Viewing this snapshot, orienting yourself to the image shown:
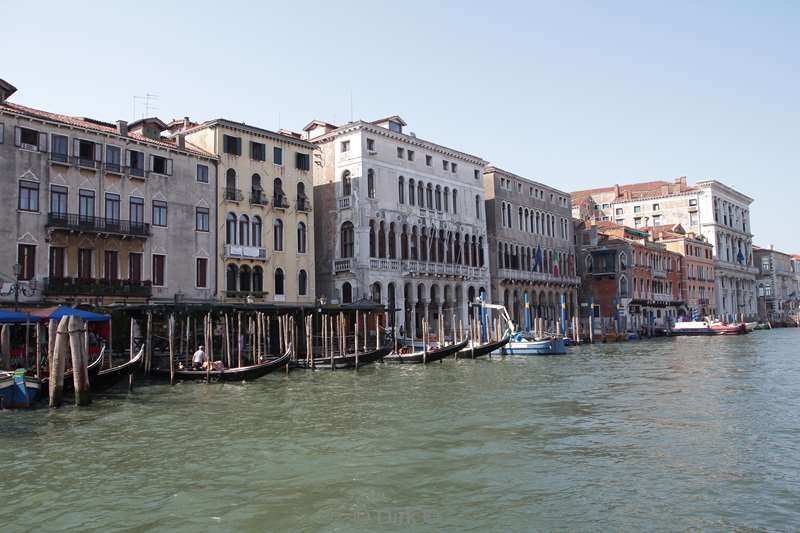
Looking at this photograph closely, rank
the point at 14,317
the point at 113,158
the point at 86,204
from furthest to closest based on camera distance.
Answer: the point at 113,158, the point at 86,204, the point at 14,317

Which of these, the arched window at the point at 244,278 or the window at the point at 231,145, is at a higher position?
the window at the point at 231,145

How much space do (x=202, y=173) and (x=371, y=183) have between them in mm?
9008

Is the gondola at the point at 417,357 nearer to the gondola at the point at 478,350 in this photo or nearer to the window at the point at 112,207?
the gondola at the point at 478,350

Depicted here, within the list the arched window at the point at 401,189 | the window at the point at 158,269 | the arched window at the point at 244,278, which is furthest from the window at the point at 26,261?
the arched window at the point at 401,189

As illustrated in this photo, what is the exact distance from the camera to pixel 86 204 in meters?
23.8

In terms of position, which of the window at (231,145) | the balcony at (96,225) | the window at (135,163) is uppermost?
the window at (231,145)

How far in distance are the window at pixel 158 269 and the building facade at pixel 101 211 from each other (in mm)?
34

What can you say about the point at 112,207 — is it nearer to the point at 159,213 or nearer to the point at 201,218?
the point at 159,213

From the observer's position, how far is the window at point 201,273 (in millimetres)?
26719

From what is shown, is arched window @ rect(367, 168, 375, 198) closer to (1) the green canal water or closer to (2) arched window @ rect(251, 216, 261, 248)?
(2) arched window @ rect(251, 216, 261, 248)

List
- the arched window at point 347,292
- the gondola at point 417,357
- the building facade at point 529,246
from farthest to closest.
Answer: the building facade at point 529,246 < the arched window at point 347,292 < the gondola at point 417,357

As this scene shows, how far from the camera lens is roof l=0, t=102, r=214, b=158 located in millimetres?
22641

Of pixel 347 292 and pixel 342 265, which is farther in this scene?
pixel 347 292

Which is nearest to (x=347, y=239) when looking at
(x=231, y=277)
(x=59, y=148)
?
(x=231, y=277)
